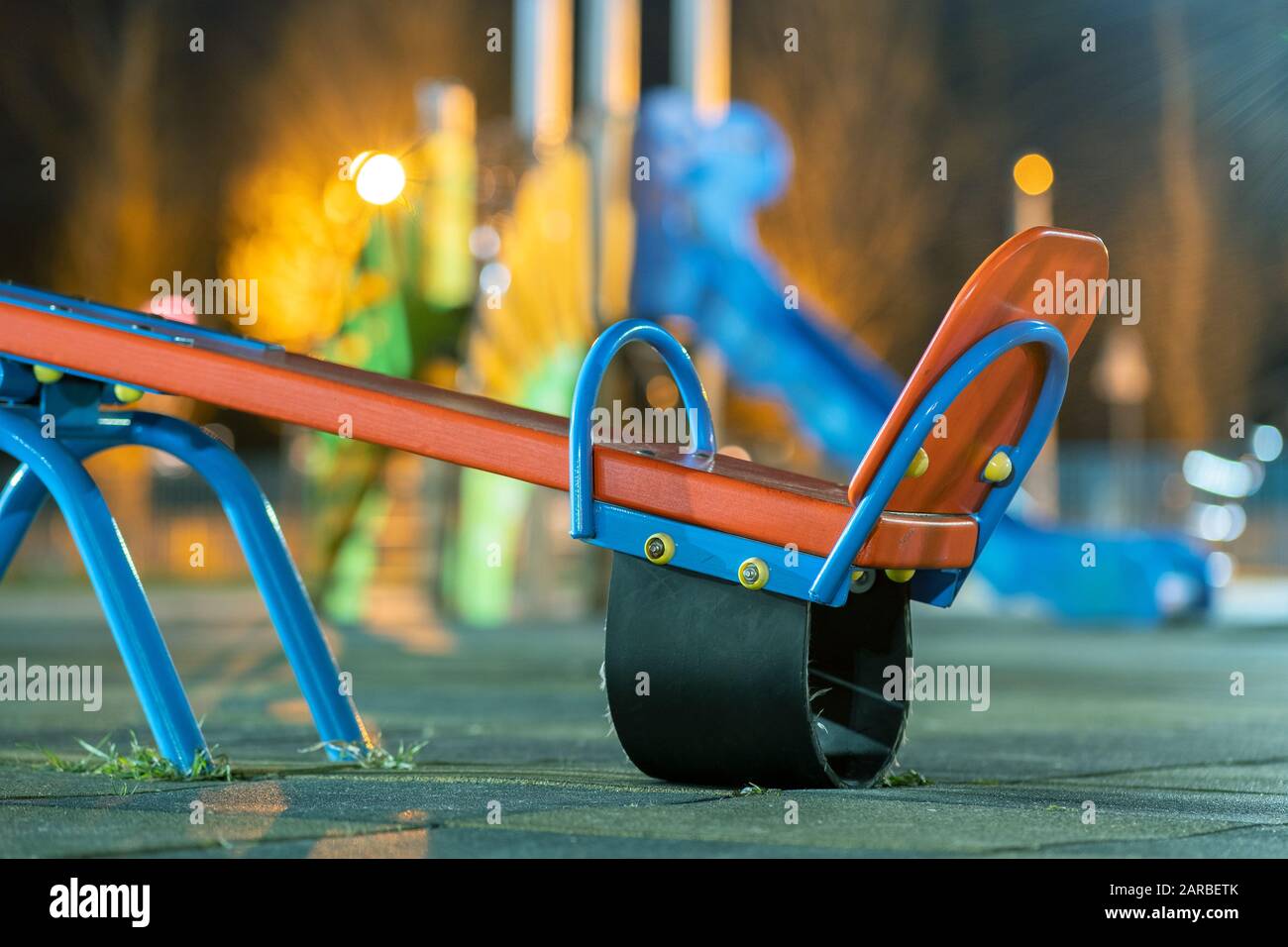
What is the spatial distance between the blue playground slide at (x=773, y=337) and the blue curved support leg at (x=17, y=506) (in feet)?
36.1

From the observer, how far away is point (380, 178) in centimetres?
1647

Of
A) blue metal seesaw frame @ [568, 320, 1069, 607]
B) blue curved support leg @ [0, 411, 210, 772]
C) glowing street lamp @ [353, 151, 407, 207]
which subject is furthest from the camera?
glowing street lamp @ [353, 151, 407, 207]

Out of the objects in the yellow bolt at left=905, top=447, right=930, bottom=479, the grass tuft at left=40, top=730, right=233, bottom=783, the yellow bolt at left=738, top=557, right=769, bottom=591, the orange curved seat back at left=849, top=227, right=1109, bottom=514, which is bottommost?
the grass tuft at left=40, top=730, right=233, bottom=783

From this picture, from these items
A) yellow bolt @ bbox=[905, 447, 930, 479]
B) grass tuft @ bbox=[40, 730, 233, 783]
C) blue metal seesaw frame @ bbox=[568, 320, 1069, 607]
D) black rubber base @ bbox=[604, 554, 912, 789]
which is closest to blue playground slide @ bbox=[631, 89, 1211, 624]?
blue metal seesaw frame @ bbox=[568, 320, 1069, 607]

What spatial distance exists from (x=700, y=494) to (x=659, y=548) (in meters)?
0.17

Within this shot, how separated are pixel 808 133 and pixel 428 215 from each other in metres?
12.4

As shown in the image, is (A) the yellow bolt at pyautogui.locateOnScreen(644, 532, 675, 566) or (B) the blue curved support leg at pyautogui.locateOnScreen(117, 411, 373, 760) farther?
(B) the blue curved support leg at pyautogui.locateOnScreen(117, 411, 373, 760)

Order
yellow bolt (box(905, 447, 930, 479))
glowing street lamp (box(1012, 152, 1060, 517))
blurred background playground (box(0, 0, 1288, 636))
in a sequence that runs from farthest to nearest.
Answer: glowing street lamp (box(1012, 152, 1060, 517)) < blurred background playground (box(0, 0, 1288, 636)) < yellow bolt (box(905, 447, 930, 479))

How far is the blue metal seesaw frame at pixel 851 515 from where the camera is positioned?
4758 mm

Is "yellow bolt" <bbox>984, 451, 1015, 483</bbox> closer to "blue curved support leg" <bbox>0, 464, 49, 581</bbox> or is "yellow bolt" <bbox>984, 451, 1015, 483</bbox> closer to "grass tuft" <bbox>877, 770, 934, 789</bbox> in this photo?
"grass tuft" <bbox>877, 770, 934, 789</bbox>

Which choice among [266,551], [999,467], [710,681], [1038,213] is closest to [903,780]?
[710,681]

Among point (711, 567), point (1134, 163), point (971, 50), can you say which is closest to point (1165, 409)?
point (1134, 163)

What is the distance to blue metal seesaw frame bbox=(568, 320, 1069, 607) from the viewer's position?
15.6 ft

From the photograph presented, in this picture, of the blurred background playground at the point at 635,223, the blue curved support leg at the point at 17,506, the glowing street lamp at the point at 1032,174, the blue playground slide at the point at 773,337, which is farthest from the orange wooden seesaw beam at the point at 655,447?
the glowing street lamp at the point at 1032,174
